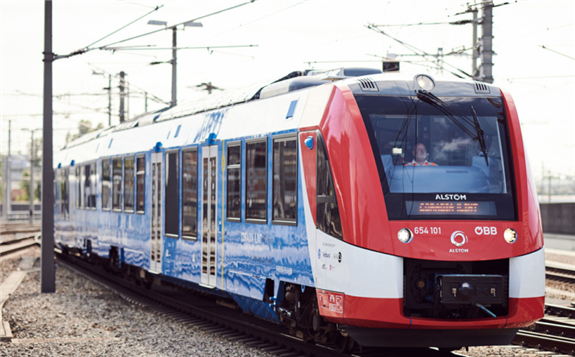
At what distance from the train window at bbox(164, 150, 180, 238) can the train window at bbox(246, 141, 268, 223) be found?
2.98 m

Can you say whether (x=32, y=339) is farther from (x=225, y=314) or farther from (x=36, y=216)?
(x=36, y=216)

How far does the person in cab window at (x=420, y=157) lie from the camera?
8.74 metres

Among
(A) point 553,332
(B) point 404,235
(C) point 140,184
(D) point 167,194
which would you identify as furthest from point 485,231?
(C) point 140,184

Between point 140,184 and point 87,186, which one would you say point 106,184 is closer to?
point 87,186

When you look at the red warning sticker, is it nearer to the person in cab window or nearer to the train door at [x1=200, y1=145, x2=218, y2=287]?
the person in cab window

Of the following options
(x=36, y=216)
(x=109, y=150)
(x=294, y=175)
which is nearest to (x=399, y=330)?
(x=294, y=175)

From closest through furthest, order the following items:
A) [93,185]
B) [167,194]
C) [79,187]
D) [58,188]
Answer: [167,194] → [93,185] → [79,187] → [58,188]

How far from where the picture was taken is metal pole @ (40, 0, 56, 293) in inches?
696

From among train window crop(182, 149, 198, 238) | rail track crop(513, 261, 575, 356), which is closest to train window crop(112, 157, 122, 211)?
train window crop(182, 149, 198, 238)

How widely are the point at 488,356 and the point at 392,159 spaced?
2742 mm

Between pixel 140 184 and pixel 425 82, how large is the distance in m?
8.18

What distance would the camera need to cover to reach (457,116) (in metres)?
8.99

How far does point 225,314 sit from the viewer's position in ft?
45.8

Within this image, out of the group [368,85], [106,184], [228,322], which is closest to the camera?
[368,85]
